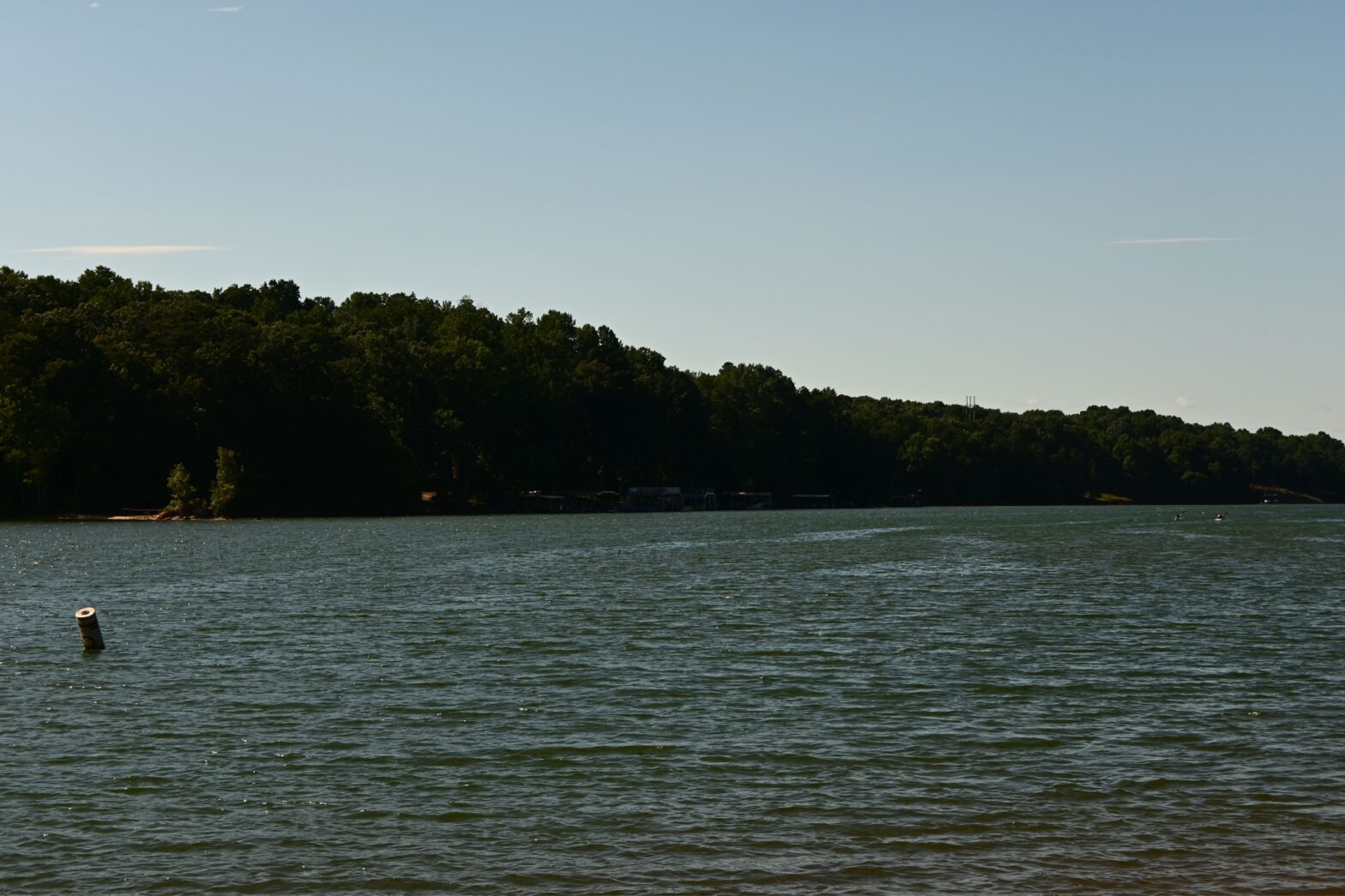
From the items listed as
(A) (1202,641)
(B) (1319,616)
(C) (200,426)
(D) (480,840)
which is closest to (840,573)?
(B) (1319,616)

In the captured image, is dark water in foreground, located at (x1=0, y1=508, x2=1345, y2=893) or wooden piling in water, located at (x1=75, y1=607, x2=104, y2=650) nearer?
dark water in foreground, located at (x1=0, y1=508, x2=1345, y2=893)

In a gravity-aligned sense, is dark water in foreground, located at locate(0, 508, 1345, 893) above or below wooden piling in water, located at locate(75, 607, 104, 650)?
below

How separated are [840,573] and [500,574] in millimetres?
17323

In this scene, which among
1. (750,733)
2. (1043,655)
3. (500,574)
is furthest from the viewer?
(500,574)

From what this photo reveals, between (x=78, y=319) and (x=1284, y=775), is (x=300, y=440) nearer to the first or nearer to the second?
(x=78, y=319)

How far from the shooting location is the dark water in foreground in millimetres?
18047

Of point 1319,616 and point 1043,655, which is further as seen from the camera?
point 1319,616

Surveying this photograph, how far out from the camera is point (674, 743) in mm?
25141

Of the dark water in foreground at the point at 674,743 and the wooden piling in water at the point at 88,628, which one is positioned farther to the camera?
the wooden piling in water at the point at 88,628

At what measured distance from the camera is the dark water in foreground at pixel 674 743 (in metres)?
18.0

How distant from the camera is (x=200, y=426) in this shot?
167 m

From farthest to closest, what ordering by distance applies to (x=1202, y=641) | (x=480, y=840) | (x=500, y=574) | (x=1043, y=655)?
(x=500, y=574) → (x=1202, y=641) → (x=1043, y=655) → (x=480, y=840)

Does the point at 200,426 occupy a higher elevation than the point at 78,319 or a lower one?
lower

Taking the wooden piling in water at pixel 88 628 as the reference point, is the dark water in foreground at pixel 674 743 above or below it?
below
